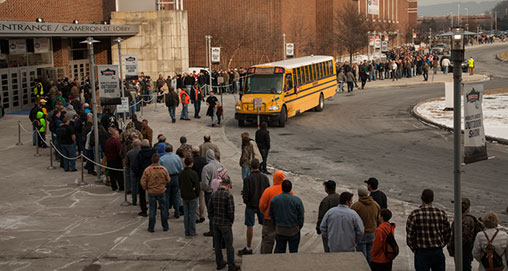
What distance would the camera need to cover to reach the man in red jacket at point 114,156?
55.3 ft

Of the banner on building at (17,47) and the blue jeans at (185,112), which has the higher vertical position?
the banner on building at (17,47)

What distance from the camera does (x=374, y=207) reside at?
10156 mm

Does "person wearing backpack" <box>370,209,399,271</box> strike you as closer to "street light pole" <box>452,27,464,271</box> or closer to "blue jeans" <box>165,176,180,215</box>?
"street light pole" <box>452,27,464,271</box>

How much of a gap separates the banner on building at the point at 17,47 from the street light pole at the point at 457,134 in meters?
31.3

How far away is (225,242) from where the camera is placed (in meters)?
11.2

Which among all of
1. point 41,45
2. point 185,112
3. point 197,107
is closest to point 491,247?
point 185,112

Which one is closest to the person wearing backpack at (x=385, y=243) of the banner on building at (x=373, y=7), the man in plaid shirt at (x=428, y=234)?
the man in plaid shirt at (x=428, y=234)

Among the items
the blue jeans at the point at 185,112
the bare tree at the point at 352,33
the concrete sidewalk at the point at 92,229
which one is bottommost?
the concrete sidewalk at the point at 92,229

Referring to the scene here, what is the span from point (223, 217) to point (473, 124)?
4.49 m

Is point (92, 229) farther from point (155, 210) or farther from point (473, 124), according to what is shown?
point (473, 124)

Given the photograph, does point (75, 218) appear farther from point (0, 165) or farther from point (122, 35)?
point (122, 35)

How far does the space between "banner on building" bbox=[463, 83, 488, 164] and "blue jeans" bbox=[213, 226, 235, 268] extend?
13.8ft

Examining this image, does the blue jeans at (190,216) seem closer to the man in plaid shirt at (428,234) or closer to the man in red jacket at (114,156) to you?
the man in red jacket at (114,156)

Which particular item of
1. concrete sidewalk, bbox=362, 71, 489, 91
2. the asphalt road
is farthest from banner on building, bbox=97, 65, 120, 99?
concrete sidewalk, bbox=362, 71, 489, 91
